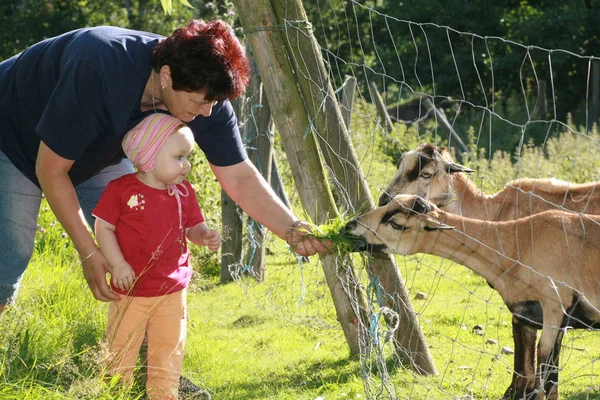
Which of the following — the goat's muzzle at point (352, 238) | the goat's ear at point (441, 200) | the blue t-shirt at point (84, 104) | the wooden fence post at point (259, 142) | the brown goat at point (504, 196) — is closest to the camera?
the blue t-shirt at point (84, 104)

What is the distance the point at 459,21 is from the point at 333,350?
82.8 ft

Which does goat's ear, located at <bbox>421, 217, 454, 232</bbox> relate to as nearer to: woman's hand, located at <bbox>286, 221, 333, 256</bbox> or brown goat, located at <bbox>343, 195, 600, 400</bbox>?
brown goat, located at <bbox>343, 195, 600, 400</bbox>

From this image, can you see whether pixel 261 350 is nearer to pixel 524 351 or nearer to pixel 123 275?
pixel 524 351

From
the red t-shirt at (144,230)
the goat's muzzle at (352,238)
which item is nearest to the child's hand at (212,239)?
the red t-shirt at (144,230)

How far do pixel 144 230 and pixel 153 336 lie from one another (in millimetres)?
544

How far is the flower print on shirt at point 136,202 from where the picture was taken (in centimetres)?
387

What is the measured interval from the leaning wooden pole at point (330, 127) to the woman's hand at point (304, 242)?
47 cm

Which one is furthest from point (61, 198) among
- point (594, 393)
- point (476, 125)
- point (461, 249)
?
point (476, 125)

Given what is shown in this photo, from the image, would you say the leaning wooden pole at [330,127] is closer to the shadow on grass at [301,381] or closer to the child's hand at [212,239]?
the shadow on grass at [301,381]

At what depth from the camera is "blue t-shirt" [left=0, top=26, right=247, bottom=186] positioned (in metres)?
3.38

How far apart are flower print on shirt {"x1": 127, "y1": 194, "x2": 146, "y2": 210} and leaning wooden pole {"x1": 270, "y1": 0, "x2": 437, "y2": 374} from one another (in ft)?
3.70

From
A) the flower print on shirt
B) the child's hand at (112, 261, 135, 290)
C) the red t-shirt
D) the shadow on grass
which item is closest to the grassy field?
the shadow on grass

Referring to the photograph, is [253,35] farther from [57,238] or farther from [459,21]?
[459,21]

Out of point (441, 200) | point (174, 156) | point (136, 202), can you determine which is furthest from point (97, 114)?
point (441, 200)
